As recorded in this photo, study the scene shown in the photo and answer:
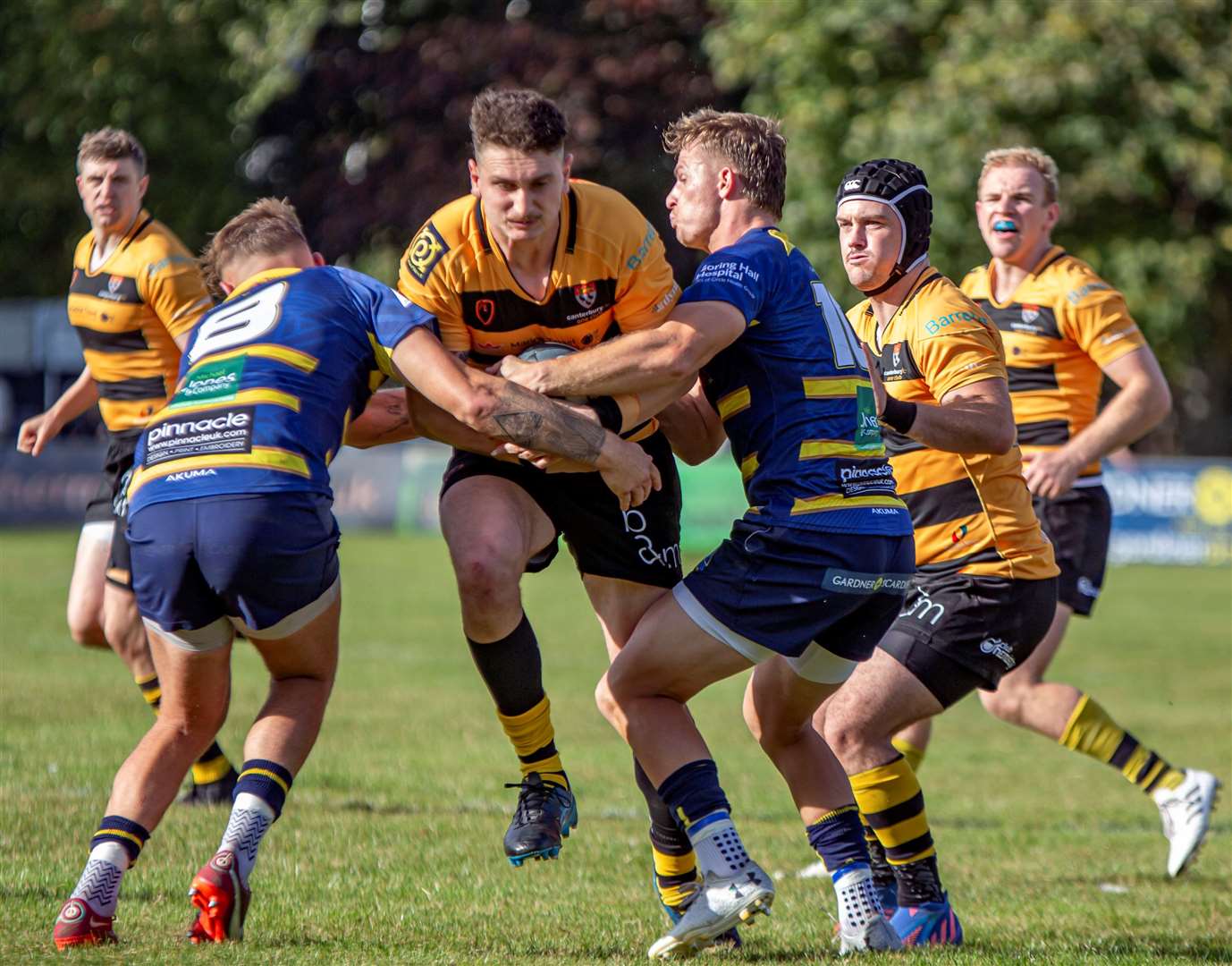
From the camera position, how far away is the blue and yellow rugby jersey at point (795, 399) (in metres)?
5.07

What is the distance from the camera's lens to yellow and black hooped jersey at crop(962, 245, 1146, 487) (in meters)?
7.68

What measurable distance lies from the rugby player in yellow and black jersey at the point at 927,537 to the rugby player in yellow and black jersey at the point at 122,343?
3558 millimetres

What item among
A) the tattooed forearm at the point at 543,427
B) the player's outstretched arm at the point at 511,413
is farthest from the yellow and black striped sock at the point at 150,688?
the tattooed forearm at the point at 543,427

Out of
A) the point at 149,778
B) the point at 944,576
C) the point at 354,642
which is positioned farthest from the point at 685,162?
the point at 354,642

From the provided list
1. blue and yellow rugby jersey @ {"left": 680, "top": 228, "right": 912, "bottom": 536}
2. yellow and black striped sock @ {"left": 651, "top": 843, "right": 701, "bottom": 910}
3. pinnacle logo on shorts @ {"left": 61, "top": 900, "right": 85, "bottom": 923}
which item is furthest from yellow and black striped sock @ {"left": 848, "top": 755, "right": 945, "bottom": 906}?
pinnacle logo on shorts @ {"left": 61, "top": 900, "right": 85, "bottom": 923}

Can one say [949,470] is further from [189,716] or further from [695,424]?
[189,716]

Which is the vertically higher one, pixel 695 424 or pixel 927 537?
pixel 695 424

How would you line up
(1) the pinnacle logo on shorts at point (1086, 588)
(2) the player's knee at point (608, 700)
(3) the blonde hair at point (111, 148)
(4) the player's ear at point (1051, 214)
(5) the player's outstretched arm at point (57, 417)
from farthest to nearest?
1. (5) the player's outstretched arm at point (57, 417)
2. (3) the blonde hair at point (111, 148)
3. (1) the pinnacle logo on shorts at point (1086, 588)
4. (4) the player's ear at point (1051, 214)
5. (2) the player's knee at point (608, 700)

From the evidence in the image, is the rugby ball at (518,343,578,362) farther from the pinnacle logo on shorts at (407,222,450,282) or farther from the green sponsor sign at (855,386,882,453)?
the green sponsor sign at (855,386,882,453)

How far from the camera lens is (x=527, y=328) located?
18.0 feet

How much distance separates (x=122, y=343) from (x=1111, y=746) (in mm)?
5028

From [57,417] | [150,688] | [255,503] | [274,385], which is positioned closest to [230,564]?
[255,503]

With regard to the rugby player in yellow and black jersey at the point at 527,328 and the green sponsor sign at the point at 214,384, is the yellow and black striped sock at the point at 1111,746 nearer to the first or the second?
the rugby player in yellow and black jersey at the point at 527,328

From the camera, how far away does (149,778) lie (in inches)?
200
